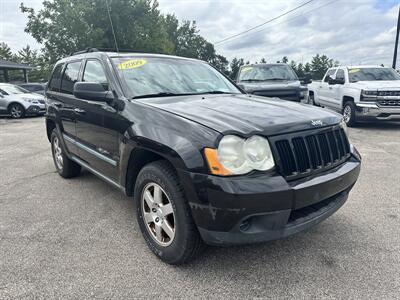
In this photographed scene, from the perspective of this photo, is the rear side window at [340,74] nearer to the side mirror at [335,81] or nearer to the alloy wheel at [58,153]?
the side mirror at [335,81]

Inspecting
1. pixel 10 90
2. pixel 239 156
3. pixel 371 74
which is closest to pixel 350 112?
pixel 371 74

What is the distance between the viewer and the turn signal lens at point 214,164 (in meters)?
2.16

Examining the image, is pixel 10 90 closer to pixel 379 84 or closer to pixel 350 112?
pixel 350 112

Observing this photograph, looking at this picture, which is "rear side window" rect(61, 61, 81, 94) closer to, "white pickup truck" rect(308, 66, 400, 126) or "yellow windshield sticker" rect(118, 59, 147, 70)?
"yellow windshield sticker" rect(118, 59, 147, 70)

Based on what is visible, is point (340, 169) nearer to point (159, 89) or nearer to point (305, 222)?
point (305, 222)

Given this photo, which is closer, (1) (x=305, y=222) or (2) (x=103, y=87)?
(1) (x=305, y=222)

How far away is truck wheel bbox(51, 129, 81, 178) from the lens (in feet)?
15.9

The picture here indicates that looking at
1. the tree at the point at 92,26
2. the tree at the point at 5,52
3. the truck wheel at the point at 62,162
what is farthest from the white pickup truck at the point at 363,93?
the tree at the point at 5,52

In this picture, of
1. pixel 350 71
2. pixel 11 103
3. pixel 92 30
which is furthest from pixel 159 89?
pixel 92 30

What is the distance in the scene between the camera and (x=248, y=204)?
2.12m

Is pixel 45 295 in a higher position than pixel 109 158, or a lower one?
lower

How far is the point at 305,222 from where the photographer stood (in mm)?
2381

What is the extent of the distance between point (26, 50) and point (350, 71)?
6754 centimetres

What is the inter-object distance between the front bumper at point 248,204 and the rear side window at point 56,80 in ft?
11.1
